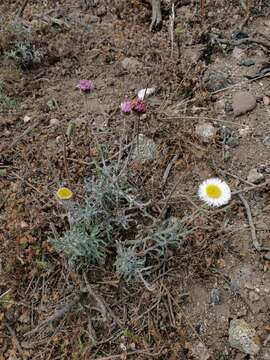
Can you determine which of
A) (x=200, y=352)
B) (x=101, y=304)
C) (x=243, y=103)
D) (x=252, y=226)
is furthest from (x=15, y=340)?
(x=243, y=103)

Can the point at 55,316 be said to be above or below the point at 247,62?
below

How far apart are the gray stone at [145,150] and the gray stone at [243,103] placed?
492 mm

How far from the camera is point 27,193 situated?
246 cm

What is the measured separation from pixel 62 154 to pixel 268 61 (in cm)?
130

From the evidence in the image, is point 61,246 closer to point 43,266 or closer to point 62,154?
point 43,266

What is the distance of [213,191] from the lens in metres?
2.13

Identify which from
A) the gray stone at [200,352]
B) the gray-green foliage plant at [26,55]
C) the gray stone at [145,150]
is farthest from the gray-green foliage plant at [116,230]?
the gray-green foliage plant at [26,55]

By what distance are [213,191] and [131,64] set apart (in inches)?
45.9

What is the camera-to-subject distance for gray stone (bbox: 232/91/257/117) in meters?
2.67

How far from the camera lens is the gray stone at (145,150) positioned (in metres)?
2.54

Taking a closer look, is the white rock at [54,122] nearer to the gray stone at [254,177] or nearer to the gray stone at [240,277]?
the gray stone at [254,177]

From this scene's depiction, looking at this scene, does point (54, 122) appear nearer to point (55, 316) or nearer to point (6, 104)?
point (6, 104)

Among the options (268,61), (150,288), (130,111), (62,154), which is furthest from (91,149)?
(268,61)

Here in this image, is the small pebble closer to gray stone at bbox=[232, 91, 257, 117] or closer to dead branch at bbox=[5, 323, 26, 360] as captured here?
gray stone at bbox=[232, 91, 257, 117]
